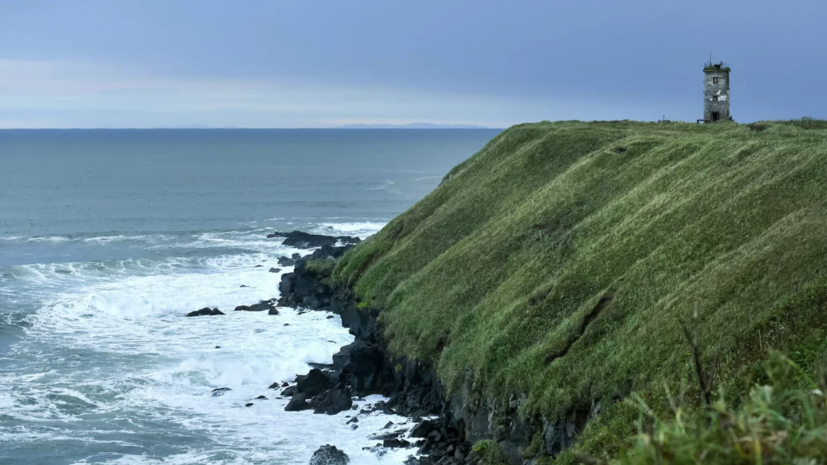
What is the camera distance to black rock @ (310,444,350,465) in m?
29.4

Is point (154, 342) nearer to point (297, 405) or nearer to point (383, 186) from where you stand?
point (297, 405)

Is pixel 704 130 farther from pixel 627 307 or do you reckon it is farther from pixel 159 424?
pixel 159 424

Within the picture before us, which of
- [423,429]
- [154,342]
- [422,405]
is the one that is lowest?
[154,342]

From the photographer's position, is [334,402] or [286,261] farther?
[286,261]

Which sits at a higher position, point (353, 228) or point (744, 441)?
point (744, 441)

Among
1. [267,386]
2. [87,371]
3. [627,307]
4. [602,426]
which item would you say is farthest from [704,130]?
[87,371]

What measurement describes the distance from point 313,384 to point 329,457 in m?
8.62

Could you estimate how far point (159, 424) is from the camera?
A: 35062mm

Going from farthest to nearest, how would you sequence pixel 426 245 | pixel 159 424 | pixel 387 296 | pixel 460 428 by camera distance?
pixel 426 245 → pixel 387 296 → pixel 159 424 → pixel 460 428

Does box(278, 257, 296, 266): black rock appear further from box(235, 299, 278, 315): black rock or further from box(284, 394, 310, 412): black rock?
box(284, 394, 310, 412): black rock

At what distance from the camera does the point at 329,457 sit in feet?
96.7

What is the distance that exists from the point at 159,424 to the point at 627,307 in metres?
20.1

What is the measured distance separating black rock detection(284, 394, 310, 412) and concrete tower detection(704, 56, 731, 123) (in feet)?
128

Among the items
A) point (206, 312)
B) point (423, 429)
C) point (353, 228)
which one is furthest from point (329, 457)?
point (353, 228)
